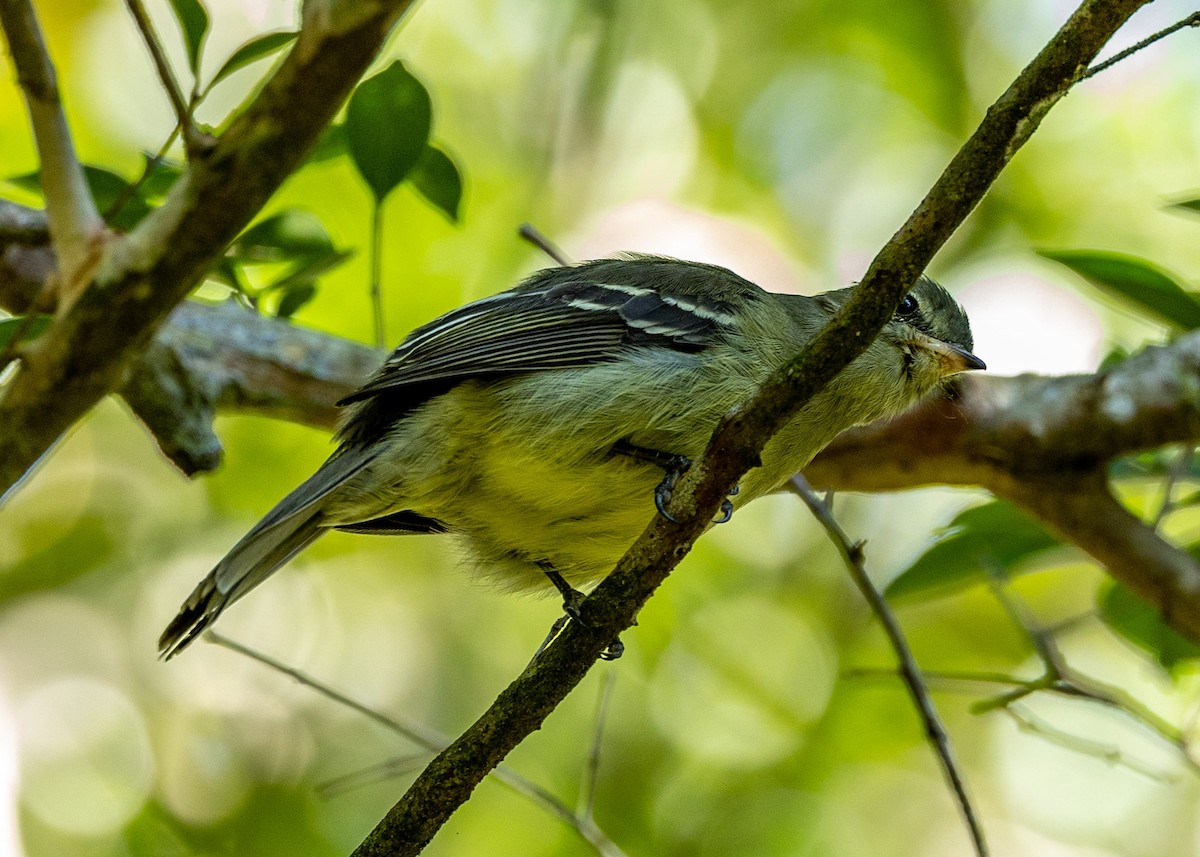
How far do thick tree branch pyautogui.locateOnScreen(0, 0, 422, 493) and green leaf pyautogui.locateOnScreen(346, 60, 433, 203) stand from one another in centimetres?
186

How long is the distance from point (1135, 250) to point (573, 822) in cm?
581

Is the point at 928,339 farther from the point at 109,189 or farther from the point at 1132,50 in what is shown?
the point at 109,189

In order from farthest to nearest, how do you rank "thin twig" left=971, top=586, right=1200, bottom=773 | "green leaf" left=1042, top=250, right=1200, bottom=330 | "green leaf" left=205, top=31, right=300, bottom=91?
"green leaf" left=1042, top=250, right=1200, bottom=330 → "thin twig" left=971, top=586, right=1200, bottom=773 → "green leaf" left=205, top=31, right=300, bottom=91

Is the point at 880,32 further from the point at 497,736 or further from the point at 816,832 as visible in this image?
the point at 497,736

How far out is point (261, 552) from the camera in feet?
11.5

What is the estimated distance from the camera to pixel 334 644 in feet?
25.8

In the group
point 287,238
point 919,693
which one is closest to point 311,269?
point 287,238

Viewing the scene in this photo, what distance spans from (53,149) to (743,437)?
1.57 m

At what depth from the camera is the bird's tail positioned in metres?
3.27

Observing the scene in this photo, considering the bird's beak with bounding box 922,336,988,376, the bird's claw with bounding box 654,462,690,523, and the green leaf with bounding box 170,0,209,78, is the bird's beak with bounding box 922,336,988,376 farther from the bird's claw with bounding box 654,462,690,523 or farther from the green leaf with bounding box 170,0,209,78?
the green leaf with bounding box 170,0,209,78

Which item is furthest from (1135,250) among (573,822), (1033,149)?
(573,822)

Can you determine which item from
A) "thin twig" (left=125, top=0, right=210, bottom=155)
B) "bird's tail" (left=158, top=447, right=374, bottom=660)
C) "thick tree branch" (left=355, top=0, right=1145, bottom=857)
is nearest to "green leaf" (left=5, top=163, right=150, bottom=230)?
"bird's tail" (left=158, top=447, right=374, bottom=660)

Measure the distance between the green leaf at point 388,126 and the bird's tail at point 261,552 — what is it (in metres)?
0.95

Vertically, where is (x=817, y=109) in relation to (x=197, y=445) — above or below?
above
